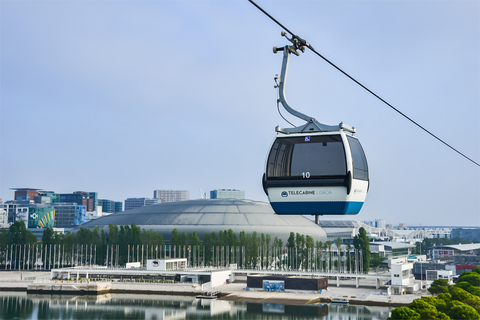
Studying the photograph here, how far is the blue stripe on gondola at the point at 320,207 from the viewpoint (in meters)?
11.8

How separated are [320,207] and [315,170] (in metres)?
0.86

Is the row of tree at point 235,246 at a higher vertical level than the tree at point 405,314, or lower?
higher

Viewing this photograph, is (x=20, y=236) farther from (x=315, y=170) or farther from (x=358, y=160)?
(x=358, y=160)

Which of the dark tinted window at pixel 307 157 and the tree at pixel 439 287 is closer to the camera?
the dark tinted window at pixel 307 157

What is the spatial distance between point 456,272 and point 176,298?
43115 mm

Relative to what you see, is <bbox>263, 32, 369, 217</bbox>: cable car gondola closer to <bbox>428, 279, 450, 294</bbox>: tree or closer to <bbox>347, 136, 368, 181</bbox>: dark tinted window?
<bbox>347, 136, 368, 181</bbox>: dark tinted window

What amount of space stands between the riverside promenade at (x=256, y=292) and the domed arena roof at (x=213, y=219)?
20.7 metres

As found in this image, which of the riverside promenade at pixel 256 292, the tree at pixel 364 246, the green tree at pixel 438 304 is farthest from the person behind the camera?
the tree at pixel 364 246

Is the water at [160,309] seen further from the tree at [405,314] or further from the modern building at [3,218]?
the modern building at [3,218]

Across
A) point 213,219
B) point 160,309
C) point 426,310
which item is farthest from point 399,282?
point 213,219

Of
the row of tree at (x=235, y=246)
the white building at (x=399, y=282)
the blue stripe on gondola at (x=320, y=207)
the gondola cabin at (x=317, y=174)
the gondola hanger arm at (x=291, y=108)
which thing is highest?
the gondola hanger arm at (x=291, y=108)

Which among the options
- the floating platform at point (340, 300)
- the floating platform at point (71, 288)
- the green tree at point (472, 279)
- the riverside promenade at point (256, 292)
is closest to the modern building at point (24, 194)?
the riverside promenade at point (256, 292)

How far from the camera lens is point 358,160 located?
11.8m

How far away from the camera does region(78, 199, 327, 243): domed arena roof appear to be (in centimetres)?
9375
